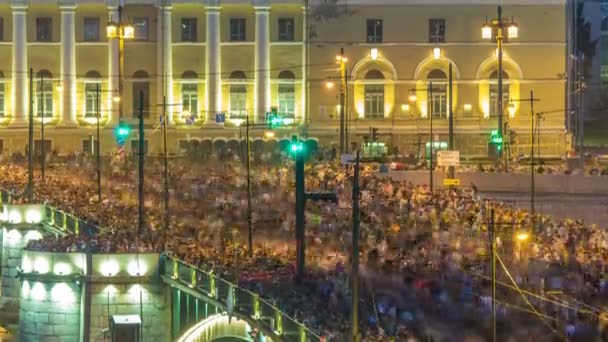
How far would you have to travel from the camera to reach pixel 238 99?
317 ft

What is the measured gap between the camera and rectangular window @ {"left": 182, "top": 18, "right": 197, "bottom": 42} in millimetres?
97312

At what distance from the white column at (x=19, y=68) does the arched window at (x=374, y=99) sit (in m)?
21.5

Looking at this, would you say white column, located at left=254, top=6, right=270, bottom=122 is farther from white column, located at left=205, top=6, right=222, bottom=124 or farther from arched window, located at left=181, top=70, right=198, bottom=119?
arched window, located at left=181, top=70, right=198, bottom=119

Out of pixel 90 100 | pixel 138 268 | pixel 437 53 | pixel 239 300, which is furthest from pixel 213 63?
pixel 239 300

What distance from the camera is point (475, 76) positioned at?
313ft

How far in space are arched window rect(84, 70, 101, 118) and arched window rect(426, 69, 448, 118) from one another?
21.2 m

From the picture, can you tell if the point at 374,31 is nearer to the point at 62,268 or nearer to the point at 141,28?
the point at 141,28

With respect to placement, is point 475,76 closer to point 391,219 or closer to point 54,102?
Answer: point 54,102

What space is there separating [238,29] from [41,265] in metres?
48.5

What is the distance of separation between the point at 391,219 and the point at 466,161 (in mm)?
30968

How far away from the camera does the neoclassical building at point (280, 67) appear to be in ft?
311

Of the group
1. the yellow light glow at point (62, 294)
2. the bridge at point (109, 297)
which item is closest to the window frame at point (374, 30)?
the bridge at point (109, 297)

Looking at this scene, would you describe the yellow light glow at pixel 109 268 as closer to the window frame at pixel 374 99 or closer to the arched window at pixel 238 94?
the arched window at pixel 238 94

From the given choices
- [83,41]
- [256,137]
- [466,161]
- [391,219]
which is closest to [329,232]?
[391,219]
